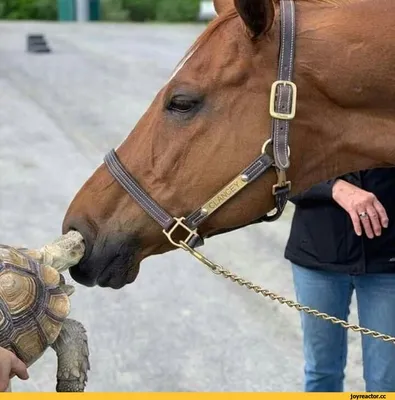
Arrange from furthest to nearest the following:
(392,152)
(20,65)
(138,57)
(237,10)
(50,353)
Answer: (138,57), (20,65), (50,353), (392,152), (237,10)

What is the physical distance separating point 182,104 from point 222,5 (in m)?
0.34

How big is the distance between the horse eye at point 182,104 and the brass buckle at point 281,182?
285 mm

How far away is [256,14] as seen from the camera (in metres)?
1.73

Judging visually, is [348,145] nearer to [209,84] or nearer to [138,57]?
[209,84]

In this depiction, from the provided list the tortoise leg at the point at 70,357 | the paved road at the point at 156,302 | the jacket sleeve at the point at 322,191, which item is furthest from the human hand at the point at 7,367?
the paved road at the point at 156,302

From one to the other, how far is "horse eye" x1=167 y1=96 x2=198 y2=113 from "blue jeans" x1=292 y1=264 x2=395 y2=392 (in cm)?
110

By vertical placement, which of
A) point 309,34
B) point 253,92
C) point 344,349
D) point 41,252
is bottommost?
point 344,349

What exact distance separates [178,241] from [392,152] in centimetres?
62

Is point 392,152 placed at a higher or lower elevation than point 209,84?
lower

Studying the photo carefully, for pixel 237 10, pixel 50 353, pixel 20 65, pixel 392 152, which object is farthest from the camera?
pixel 20 65

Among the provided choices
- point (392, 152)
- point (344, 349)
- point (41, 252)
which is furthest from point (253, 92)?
point (344, 349)

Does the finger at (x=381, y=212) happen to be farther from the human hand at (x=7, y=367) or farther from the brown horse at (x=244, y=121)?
the human hand at (x=7, y=367)

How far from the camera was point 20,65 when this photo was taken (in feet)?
44.0

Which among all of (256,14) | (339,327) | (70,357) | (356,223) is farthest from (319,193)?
(70,357)
